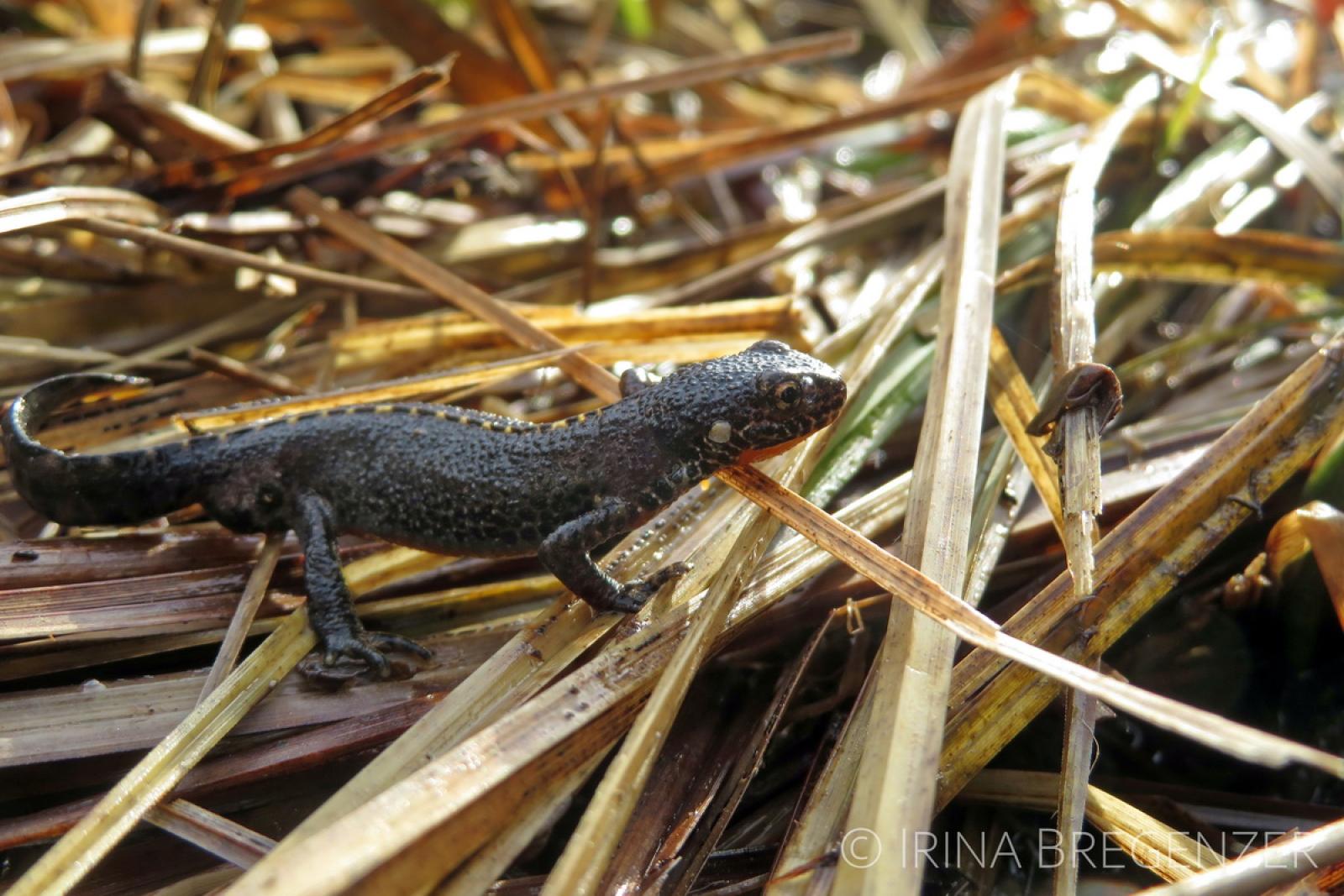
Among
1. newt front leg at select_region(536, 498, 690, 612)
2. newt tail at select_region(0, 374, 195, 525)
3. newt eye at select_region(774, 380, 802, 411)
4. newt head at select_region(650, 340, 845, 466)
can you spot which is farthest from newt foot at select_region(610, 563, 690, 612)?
newt tail at select_region(0, 374, 195, 525)

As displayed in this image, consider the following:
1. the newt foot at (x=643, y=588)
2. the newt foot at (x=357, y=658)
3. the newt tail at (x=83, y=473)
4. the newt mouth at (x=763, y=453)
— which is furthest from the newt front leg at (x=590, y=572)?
the newt tail at (x=83, y=473)

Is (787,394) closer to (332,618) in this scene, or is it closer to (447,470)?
(447,470)

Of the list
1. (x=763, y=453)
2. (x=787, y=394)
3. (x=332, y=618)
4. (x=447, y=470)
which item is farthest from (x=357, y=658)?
(x=787, y=394)

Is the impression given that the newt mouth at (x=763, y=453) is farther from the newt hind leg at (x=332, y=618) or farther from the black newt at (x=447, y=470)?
the newt hind leg at (x=332, y=618)

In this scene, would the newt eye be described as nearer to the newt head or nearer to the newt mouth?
the newt head

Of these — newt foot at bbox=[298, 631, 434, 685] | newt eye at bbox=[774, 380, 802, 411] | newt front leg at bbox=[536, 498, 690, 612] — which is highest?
newt eye at bbox=[774, 380, 802, 411]

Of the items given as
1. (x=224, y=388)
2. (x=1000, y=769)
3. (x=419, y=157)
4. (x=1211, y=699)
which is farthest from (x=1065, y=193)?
(x=224, y=388)

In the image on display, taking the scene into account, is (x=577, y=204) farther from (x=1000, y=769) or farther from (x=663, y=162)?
(x=1000, y=769)

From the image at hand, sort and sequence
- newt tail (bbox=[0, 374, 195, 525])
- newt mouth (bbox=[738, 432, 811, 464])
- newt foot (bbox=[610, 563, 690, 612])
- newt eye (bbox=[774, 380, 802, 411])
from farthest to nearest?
newt tail (bbox=[0, 374, 195, 525])
newt mouth (bbox=[738, 432, 811, 464])
newt eye (bbox=[774, 380, 802, 411])
newt foot (bbox=[610, 563, 690, 612])
